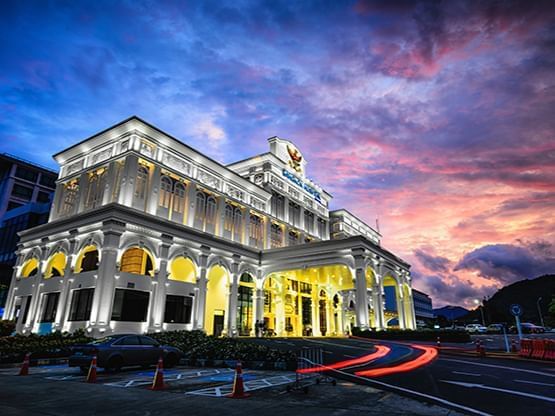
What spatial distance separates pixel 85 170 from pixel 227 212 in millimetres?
15694

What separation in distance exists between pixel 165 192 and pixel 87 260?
9280mm

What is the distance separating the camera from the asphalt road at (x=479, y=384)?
315 inches

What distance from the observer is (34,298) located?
32406 millimetres

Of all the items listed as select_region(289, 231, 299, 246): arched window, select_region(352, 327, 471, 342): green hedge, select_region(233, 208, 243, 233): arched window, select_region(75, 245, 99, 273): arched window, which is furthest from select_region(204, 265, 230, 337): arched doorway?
select_region(289, 231, 299, 246): arched window

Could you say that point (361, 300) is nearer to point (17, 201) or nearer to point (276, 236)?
point (276, 236)

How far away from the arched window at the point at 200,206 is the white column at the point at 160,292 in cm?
671

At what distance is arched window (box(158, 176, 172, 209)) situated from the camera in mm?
35062

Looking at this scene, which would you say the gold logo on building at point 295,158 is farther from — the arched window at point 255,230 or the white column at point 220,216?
the white column at point 220,216

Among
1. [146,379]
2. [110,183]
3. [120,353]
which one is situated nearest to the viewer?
[146,379]

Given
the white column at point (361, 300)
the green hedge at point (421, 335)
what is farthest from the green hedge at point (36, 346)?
the white column at point (361, 300)

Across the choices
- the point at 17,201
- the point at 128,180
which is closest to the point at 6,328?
the point at 128,180

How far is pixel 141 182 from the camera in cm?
3341

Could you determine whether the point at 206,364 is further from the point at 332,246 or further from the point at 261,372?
the point at 332,246

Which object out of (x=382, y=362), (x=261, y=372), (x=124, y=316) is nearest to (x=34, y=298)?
(x=124, y=316)
